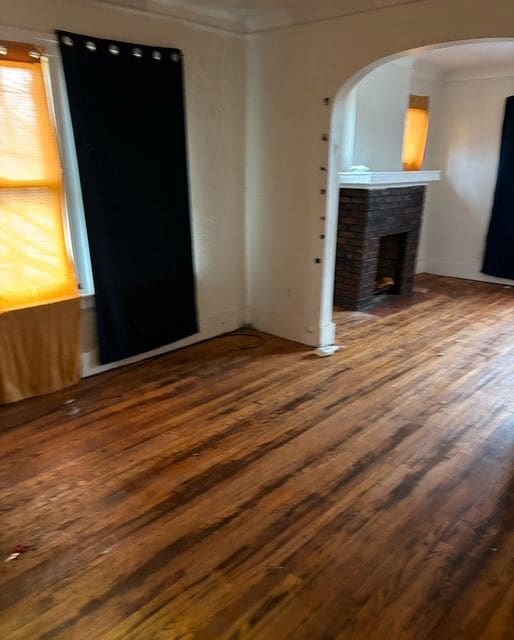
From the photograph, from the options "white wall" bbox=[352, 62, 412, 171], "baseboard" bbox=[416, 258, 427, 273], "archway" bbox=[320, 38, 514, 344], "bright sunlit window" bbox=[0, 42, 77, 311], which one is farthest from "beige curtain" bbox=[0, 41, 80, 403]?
"baseboard" bbox=[416, 258, 427, 273]

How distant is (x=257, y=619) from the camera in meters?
1.70

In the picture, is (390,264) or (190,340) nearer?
(190,340)

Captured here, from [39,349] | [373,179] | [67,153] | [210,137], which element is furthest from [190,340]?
[373,179]

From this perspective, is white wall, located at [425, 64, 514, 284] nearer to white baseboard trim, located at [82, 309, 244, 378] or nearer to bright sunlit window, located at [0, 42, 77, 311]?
white baseboard trim, located at [82, 309, 244, 378]

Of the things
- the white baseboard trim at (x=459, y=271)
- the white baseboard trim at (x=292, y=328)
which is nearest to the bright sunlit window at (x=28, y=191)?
the white baseboard trim at (x=292, y=328)

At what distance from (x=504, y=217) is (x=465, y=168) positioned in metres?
0.82

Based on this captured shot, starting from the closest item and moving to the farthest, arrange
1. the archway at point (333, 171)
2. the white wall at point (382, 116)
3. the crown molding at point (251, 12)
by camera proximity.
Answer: the crown molding at point (251, 12), the archway at point (333, 171), the white wall at point (382, 116)

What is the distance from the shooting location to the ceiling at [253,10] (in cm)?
328

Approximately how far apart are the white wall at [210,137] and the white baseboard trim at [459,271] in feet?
11.9

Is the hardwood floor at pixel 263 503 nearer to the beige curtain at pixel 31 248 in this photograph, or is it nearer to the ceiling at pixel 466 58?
the beige curtain at pixel 31 248

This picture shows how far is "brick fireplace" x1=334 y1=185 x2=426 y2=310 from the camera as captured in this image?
5125mm

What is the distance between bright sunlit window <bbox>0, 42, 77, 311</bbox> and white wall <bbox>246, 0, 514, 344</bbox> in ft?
5.54

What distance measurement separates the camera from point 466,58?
5.61 m

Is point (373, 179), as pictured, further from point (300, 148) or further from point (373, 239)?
point (300, 148)
